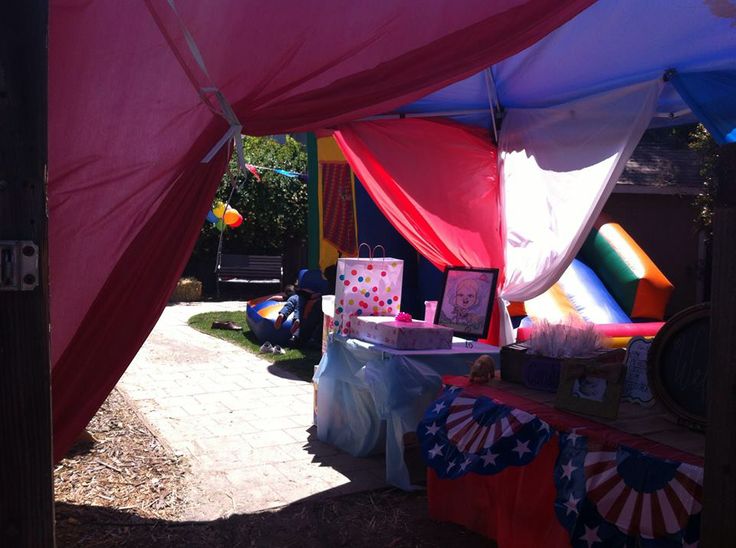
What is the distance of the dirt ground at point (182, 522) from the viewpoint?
369 centimetres

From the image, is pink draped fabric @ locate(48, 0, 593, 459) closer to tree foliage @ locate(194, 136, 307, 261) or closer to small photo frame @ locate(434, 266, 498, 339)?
small photo frame @ locate(434, 266, 498, 339)

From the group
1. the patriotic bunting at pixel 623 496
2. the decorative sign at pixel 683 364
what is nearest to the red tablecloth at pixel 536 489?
the patriotic bunting at pixel 623 496

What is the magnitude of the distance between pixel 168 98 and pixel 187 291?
1149 cm

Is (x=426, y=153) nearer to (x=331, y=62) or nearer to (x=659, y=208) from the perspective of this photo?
(x=331, y=62)

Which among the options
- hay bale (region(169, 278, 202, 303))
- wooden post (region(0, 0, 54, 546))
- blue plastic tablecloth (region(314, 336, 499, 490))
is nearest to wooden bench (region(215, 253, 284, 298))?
hay bale (region(169, 278, 202, 303))

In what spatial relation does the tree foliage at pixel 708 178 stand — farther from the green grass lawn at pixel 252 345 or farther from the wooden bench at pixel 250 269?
the wooden bench at pixel 250 269

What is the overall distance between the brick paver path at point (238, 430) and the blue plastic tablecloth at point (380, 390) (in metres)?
0.15

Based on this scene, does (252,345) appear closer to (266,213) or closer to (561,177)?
(561,177)

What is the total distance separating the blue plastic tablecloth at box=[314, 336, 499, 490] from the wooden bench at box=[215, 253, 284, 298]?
33.7 feet

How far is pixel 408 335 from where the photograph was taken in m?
4.49

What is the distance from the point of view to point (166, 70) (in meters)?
3.27

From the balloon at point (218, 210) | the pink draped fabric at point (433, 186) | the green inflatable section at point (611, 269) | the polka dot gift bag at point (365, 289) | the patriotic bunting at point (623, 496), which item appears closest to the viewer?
the patriotic bunting at point (623, 496)

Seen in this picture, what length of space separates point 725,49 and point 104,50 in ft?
11.5

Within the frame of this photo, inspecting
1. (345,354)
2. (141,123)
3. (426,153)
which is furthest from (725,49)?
(141,123)
